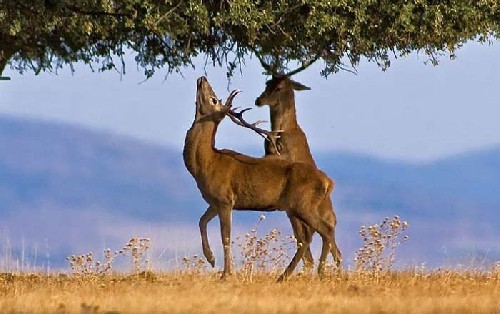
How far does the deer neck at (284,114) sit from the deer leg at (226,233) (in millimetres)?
3815

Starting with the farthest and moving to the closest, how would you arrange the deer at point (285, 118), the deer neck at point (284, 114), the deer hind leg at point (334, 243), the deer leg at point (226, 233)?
1. the deer neck at point (284, 114)
2. the deer at point (285, 118)
3. the deer hind leg at point (334, 243)
4. the deer leg at point (226, 233)

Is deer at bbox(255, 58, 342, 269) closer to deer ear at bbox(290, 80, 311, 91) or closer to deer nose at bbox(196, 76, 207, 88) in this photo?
deer ear at bbox(290, 80, 311, 91)

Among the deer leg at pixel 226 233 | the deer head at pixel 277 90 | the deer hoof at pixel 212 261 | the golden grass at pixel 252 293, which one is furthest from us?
the deer head at pixel 277 90

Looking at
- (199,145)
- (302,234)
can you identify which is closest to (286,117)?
(302,234)

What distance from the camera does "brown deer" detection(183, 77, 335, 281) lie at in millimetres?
14961

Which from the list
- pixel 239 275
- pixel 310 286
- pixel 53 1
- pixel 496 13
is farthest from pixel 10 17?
pixel 496 13

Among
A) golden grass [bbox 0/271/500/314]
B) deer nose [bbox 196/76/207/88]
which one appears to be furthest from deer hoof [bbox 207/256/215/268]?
deer nose [bbox 196/76/207/88]

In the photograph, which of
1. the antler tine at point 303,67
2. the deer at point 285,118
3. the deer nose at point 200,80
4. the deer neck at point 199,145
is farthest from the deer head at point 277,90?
the deer nose at point 200,80

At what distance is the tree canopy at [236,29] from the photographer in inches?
682

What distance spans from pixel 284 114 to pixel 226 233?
427 centimetres

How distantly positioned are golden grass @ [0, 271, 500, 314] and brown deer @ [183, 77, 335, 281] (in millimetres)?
753

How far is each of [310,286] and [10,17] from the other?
6.78m

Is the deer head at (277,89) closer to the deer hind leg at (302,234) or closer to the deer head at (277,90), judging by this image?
the deer head at (277,90)

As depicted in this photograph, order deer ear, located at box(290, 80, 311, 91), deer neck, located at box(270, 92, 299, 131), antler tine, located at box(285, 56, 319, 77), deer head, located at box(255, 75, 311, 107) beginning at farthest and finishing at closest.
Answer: antler tine, located at box(285, 56, 319, 77), deer ear, located at box(290, 80, 311, 91), deer head, located at box(255, 75, 311, 107), deer neck, located at box(270, 92, 299, 131)
